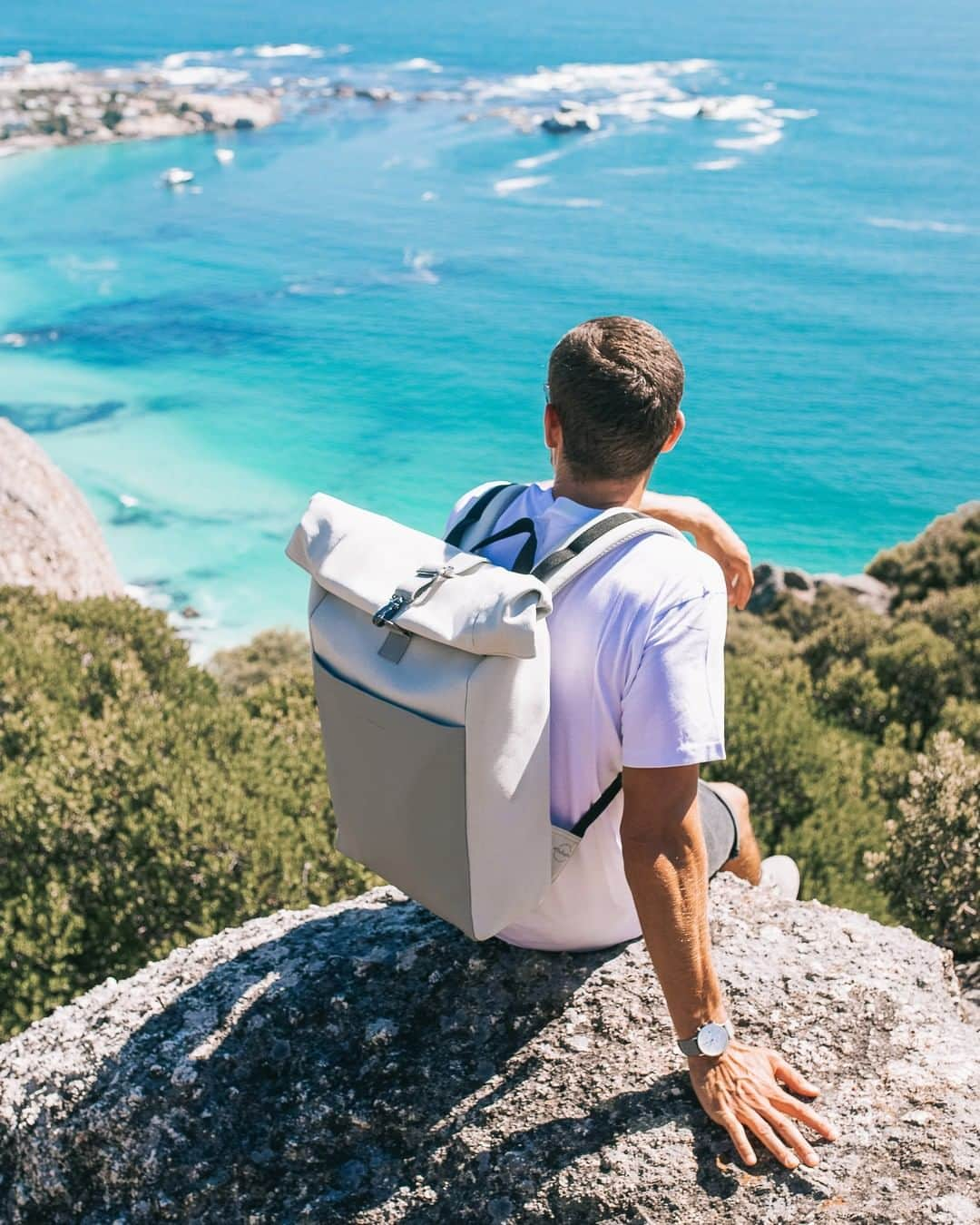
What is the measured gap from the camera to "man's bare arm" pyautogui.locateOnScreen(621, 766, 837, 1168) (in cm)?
289

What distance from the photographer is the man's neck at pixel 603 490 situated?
308cm

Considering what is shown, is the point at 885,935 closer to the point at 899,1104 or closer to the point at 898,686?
the point at 899,1104

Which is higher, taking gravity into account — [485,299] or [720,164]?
[720,164]

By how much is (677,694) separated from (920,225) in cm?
6335

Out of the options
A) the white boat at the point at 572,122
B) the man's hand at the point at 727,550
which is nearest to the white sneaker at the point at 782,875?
the man's hand at the point at 727,550

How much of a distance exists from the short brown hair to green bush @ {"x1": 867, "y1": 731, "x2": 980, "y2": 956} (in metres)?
5.76

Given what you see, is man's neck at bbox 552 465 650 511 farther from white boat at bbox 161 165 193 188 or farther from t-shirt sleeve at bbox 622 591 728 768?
white boat at bbox 161 165 193 188

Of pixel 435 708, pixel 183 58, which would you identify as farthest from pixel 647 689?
pixel 183 58

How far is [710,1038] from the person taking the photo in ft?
9.96

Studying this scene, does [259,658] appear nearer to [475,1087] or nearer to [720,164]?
[475,1087]

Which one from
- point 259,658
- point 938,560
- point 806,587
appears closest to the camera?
point 938,560

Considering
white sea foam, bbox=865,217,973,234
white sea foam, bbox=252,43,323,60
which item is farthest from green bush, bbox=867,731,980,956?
white sea foam, bbox=252,43,323,60

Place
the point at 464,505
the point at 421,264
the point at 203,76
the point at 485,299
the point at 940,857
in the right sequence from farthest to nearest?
the point at 203,76
the point at 421,264
the point at 485,299
the point at 940,857
the point at 464,505

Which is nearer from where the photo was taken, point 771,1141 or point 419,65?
point 771,1141
